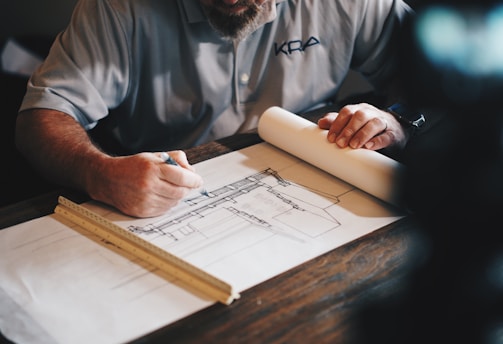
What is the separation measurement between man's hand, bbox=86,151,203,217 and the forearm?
6cm

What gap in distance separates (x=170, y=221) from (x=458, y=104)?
74 cm

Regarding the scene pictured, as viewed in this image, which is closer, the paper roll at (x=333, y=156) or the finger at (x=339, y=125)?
the paper roll at (x=333, y=156)

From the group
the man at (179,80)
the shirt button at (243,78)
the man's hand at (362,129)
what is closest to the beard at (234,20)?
the man at (179,80)

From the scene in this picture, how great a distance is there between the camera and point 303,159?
50.3 inches

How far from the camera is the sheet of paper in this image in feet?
2.75

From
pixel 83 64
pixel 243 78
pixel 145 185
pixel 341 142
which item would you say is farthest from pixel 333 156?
pixel 83 64

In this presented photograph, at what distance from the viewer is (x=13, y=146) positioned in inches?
68.6

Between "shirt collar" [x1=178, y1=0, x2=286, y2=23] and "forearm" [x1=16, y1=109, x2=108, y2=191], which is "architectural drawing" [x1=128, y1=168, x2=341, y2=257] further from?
"shirt collar" [x1=178, y1=0, x2=286, y2=23]

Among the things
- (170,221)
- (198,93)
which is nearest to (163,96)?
(198,93)

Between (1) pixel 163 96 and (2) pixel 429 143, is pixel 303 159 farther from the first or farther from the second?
(1) pixel 163 96

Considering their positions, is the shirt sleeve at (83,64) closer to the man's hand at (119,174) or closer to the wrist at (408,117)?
the man's hand at (119,174)

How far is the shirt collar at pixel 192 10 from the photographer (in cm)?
145

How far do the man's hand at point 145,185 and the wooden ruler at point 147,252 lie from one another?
6 centimetres

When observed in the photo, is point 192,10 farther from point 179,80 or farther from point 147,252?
point 147,252
